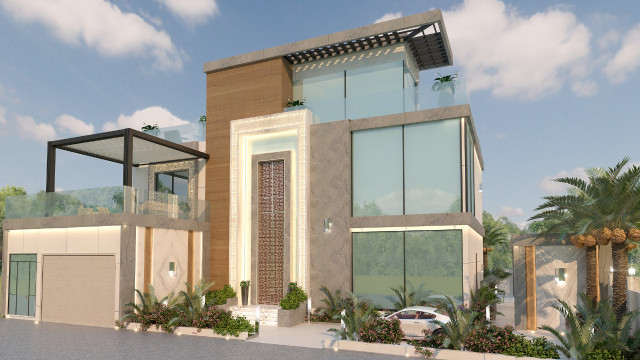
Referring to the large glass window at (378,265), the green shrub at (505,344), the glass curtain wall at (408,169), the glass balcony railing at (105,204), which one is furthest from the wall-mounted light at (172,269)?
the green shrub at (505,344)

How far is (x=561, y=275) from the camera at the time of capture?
20.0m

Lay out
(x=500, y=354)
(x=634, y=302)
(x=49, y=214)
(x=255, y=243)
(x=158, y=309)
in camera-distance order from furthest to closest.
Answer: (x=255, y=243) → (x=49, y=214) → (x=158, y=309) → (x=634, y=302) → (x=500, y=354)

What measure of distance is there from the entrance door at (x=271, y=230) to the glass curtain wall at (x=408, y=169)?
152 inches

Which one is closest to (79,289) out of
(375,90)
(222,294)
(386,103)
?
(222,294)

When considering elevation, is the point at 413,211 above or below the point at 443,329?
above

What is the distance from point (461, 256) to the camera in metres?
19.7

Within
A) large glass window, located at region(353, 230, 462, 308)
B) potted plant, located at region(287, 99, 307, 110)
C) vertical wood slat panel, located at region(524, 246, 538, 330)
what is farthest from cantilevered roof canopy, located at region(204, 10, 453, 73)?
vertical wood slat panel, located at region(524, 246, 538, 330)

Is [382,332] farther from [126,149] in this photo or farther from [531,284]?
[126,149]

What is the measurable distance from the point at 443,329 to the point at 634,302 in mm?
5710

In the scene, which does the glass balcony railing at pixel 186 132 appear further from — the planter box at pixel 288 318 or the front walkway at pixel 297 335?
the front walkway at pixel 297 335

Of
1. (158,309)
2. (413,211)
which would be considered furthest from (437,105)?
(158,309)

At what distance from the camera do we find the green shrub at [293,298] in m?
20.9

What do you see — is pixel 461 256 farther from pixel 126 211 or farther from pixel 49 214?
pixel 49 214

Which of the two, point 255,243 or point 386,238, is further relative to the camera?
point 255,243
